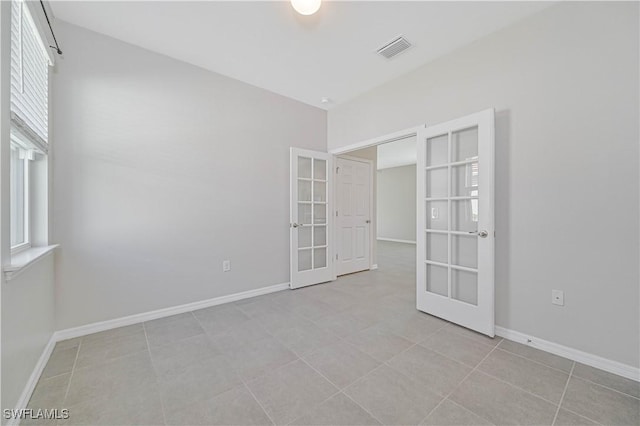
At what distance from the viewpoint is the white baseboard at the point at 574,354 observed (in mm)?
1730

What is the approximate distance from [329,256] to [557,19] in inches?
137

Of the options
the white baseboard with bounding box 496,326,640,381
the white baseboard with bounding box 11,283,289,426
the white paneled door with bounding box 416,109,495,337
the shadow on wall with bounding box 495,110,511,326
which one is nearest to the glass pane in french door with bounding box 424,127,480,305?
the white paneled door with bounding box 416,109,495,337

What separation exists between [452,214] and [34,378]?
138 inches

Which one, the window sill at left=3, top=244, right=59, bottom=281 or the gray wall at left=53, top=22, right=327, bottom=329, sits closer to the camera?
the window sill at left=3, top=244, right=59, bottom=281

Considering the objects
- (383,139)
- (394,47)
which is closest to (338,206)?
(383,139)

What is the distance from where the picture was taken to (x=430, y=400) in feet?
5.01

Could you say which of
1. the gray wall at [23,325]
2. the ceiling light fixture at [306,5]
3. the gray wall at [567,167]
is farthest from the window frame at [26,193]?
the gray wall at [567,167]

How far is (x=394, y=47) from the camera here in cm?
257

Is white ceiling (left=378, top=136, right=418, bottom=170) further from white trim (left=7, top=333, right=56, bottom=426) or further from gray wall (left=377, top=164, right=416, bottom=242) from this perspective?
white trim (left=7, top=333, right=56, bottom=426)

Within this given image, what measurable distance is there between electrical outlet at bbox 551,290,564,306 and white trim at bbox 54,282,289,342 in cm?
293

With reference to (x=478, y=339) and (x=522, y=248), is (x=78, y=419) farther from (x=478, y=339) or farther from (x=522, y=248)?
(x=522, y=248)

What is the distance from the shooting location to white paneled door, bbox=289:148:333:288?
12.0 ft

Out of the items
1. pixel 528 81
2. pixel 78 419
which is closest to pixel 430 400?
pixel 78 419

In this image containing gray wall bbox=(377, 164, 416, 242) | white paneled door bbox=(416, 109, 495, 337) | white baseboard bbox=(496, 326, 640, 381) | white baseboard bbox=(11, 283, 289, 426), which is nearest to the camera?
white baseboard bbox=(11, 283, 289, 426)
